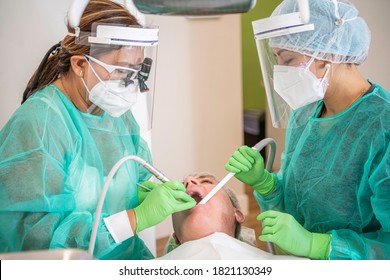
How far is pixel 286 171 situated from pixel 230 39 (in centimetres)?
58

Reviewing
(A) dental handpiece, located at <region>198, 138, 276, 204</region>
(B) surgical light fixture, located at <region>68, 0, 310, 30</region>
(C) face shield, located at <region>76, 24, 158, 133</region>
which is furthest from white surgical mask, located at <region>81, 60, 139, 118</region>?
(A) dental handpiece, located at <region>198, 138, 276, 204</region>

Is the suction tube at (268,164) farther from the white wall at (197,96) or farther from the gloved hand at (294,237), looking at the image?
the white wall at (197,96)

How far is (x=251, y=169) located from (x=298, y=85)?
323mm

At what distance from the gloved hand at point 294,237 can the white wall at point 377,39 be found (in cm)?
48

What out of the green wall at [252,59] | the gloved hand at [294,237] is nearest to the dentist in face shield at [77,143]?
the gloved hand at [294,237]

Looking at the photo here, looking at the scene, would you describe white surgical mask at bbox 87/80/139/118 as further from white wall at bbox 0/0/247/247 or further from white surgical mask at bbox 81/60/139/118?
white wall at bbox 0/0/247/247

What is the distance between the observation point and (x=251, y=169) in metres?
1.49

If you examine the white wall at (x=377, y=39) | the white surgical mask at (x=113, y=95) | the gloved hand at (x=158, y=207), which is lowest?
the gloved hand at (x=158, y=207)

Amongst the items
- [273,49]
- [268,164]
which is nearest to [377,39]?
[273,49]

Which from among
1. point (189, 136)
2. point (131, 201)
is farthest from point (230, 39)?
point (131, 201)

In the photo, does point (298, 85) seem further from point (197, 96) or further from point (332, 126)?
point (197, 96)

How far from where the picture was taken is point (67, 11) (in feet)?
4.37

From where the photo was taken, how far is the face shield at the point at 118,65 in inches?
49.1
